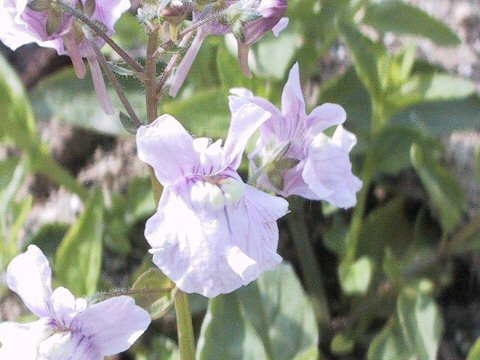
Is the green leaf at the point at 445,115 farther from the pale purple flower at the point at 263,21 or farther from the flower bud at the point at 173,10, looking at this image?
the flower bud at the point at 173,10

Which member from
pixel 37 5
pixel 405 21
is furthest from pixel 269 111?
pixel 405 21

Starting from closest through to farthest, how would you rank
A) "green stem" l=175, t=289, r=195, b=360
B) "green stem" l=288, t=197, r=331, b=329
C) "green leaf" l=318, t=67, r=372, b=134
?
1. "green stem" l=175, t=289, r=195, b=360
2. "green stem" l=288, t=197, r=331, b=329
3. "green leaf" l=318, t=67, r=372, b=134

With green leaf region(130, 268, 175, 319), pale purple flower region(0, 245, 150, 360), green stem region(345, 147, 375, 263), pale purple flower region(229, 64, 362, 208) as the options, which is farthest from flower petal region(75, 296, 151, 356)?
green stem region(345, 147, 375, 263)

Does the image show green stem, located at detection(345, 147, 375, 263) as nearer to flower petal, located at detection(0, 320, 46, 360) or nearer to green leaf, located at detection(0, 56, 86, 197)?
green leaf, located at detection(0, 56, 86, 197)

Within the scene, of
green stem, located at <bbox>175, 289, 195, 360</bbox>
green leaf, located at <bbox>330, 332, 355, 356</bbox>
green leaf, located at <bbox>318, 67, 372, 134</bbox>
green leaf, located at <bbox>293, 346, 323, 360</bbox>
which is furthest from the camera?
green leaf, located at <bbox>318, 67, 372, 134</bbox>

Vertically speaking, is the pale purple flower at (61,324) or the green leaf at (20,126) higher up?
the pale purple flower at (61,324)

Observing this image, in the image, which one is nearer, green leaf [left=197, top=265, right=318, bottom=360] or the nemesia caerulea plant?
the nemesia caerulea plant

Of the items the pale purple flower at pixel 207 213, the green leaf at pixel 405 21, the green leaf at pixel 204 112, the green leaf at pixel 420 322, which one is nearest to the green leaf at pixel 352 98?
the green leaf at pixel 405 21
